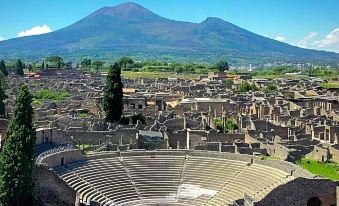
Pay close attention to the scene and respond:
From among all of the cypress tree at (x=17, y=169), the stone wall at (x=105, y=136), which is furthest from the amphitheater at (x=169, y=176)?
the stone wall at (x=105, y=136)

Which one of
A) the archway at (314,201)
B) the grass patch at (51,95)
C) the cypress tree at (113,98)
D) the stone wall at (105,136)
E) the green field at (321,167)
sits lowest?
the archway at (314,201)

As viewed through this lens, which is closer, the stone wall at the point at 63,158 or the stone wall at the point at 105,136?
the stone wall at the point at 63,158

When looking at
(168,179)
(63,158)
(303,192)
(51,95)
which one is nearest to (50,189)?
(63,158)

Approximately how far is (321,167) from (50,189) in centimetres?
1488

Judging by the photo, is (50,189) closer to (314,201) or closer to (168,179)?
(168,179)

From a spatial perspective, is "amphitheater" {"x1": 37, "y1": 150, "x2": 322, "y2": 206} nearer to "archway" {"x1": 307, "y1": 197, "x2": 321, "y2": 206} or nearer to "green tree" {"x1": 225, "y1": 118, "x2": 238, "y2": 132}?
"archway" {"x1": 307, "y1": 197, "x2": 321, "y2": 206}

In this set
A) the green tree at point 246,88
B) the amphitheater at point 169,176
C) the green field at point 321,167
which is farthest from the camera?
the green tree at point 246,88

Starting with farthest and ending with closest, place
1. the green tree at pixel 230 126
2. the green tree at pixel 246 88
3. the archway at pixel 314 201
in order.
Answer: the green tree at pixel 246 88 → the green tree at pixel 230 126 → the archway at pixel 314 201

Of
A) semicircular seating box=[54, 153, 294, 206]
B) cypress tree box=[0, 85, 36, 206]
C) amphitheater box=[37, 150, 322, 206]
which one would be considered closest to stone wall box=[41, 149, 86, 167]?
amphitheater box=[37, 150, 322, 206]

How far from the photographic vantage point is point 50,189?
25062 millimetres

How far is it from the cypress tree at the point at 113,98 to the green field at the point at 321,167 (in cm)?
1688

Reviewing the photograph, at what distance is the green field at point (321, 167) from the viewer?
29.1 m

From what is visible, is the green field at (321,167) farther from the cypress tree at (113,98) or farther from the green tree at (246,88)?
the green tree at (246,88)

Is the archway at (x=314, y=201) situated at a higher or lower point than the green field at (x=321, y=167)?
lower
